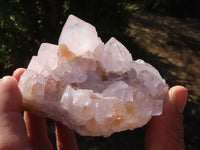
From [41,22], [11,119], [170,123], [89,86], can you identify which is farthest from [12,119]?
[41,22]

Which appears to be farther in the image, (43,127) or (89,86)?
(43,127)

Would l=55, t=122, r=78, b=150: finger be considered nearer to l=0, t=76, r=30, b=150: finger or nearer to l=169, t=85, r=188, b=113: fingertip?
l=0, t=76, r=30, b=150: finger

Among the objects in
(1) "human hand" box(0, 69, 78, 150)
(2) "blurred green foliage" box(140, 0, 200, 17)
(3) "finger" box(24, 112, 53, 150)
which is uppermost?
(1) "human hand" box(0, 69, 78, 150)

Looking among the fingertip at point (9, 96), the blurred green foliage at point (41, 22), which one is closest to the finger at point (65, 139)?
the fingertip at point (9, 96)

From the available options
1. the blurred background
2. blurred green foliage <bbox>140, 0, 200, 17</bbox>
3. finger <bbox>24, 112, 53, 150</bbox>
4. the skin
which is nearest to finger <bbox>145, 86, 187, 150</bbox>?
the skin

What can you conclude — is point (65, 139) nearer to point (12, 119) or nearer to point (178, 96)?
point (12, 119)

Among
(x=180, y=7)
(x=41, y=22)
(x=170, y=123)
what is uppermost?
(x=41, y=22)

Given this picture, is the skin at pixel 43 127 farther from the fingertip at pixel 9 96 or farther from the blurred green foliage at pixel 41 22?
the blurred green foliage at pixel 41 22
